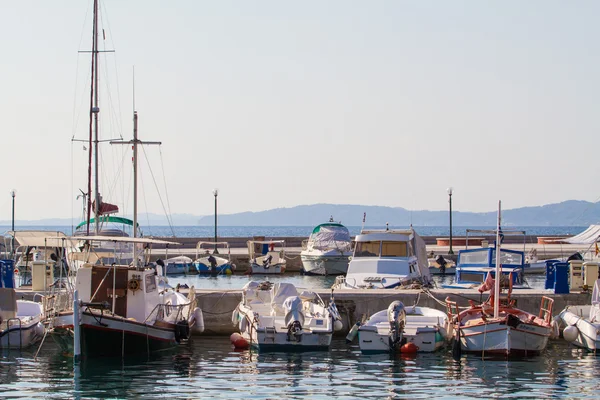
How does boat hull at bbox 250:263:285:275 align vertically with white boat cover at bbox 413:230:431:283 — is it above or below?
below

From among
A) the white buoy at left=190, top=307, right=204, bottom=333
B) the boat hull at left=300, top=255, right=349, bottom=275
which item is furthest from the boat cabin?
the boat hull at left=300, top=255, right=349, bottom=275

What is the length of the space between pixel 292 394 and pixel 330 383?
4.75 ft

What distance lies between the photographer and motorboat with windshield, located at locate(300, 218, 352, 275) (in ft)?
196

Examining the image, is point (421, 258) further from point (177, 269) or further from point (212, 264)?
point (177, 269)

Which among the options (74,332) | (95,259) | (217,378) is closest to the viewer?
(217,378)

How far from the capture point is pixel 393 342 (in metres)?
25.1

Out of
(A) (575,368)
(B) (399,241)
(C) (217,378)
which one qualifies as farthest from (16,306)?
(B) (399,241)

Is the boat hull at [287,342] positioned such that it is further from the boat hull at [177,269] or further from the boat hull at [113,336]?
the boat hull at [177,269]

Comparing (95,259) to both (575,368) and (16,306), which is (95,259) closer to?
(16,306)

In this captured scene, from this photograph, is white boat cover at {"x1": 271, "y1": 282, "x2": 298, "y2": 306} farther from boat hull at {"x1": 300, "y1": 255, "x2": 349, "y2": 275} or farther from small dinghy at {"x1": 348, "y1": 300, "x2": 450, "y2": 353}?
boat hull at {"x1": 300, "y1": 255, "x2": 349, "y2": 275}

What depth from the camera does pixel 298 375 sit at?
22.5m

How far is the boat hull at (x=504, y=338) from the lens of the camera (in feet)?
80.3

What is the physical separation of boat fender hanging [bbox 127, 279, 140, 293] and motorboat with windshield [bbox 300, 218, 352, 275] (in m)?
33.9

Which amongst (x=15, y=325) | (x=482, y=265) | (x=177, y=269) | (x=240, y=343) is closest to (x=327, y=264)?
(x=177, y=269)
